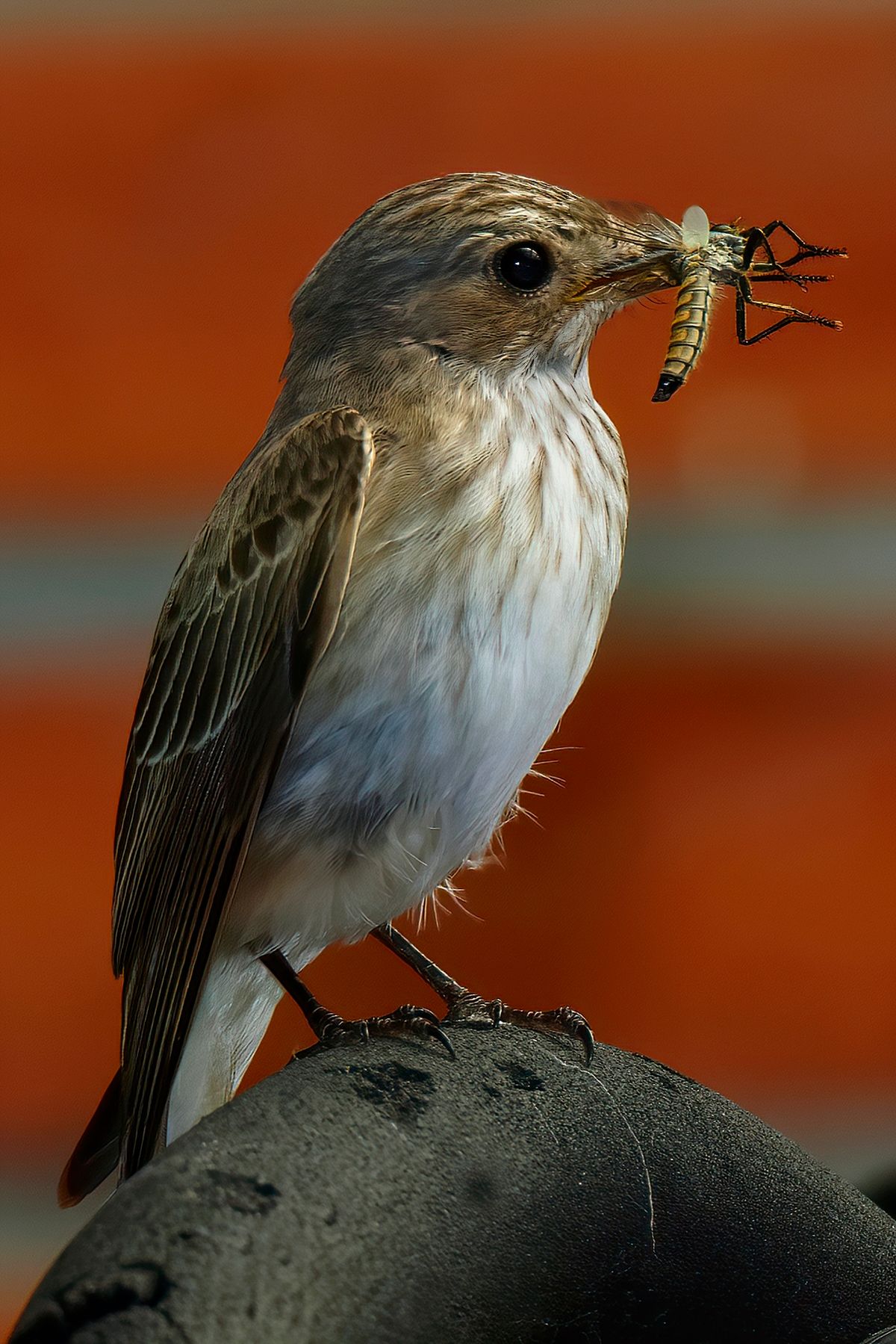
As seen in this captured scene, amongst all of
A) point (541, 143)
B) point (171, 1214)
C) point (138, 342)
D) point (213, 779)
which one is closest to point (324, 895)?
point (213, 779)

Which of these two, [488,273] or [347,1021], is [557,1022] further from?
[488,273]

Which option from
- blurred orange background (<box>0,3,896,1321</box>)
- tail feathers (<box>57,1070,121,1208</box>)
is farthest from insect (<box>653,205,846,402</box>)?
tail feathers (<box>57,1070,121,1208</box>)

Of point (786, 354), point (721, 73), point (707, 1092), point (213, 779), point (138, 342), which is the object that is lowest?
point (707, 1092)

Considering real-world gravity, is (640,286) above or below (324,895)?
above

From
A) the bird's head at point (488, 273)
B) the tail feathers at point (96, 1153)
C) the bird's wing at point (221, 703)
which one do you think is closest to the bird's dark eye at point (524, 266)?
the bird's head at point (488, 273)

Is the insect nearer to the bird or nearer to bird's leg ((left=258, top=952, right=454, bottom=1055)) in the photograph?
the bird

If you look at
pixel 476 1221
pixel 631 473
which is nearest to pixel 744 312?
pixel 631 473

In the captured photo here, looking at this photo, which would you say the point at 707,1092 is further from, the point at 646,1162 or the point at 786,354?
the point at 786,354
